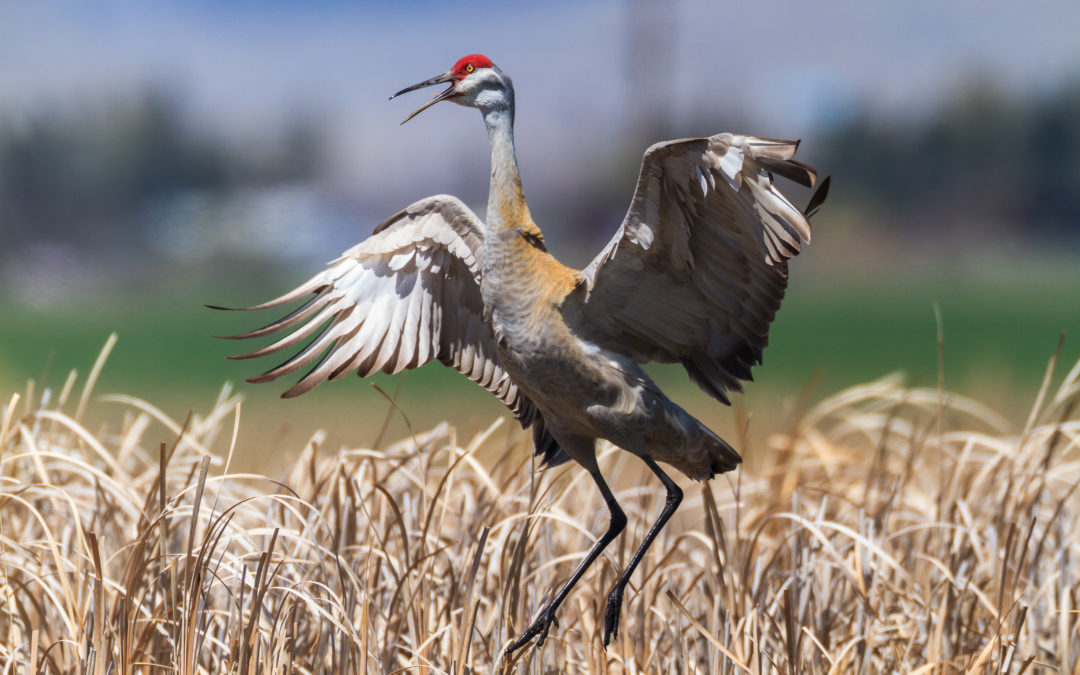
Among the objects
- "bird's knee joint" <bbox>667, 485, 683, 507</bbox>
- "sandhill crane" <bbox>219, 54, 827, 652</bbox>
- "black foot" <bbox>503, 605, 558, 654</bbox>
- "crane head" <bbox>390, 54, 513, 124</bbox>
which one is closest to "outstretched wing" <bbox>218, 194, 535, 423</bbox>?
"sandhill crane" <bbox>219, 54, 827, 652</bbox>

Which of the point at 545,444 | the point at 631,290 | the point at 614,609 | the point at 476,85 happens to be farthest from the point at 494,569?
the point at 476,85

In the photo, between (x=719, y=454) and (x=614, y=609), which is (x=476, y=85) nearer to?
(x=719, y=454)

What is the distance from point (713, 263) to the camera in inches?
110

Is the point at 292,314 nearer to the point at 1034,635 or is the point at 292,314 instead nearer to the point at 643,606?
the point at 643,606

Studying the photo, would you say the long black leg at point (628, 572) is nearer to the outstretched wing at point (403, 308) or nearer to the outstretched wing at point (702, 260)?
the outstretched wing at point (702, 260)

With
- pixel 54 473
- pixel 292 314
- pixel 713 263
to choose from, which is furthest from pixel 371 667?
pixel 54 473

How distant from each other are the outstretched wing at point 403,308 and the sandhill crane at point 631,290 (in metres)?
0.01

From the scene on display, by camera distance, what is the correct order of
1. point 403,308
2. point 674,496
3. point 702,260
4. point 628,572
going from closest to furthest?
1. point 702,260
2. point 628,572
3. point 674,496
4. point 403,308

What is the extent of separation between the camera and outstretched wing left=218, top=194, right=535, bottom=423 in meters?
3.30

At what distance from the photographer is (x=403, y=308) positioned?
11.2 ft

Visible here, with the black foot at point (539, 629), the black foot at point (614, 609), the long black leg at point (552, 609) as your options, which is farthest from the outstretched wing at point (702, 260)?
the black foot at point (539, 629)

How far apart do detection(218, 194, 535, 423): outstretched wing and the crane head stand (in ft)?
1.37

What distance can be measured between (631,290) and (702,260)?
214mm

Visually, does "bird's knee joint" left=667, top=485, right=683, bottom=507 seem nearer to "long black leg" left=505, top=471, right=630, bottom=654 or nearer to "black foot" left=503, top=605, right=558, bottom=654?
"long black leg" left=505, top=471, right=630, bottom=654
